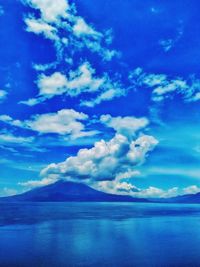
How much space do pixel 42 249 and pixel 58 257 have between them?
209 inches

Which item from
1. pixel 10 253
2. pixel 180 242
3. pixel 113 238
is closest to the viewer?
pixel 10 253

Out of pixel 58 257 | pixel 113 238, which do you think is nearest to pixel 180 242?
pixel 113 238

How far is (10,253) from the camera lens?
3672 cm

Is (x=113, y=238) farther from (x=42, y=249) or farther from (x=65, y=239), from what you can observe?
(x=42, y=249)

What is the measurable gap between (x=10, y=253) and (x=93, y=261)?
38.1ft

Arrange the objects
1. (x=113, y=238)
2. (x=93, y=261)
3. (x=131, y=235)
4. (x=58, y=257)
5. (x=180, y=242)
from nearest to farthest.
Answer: (x=93, y=261)
(x=58, y=257)
(x=180, y=242)
(x=113, y=238)
(x=131, y=235)

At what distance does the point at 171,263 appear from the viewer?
3195cm

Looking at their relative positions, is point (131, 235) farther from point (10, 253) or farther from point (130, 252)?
point (10, 253)

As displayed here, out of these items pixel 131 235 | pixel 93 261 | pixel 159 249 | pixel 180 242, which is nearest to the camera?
pixel 93 261

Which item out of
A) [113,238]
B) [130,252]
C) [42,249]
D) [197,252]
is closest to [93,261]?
[130,252]

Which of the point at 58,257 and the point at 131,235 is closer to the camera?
the point at 58,257

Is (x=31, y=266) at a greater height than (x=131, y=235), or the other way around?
(x=131, y=235)

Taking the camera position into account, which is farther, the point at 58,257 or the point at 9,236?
the point at 9,236

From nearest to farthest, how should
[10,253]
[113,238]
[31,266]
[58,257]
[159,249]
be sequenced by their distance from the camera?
[31,266] → [58,257] → [10,253] → [159,249] → [113,238]
